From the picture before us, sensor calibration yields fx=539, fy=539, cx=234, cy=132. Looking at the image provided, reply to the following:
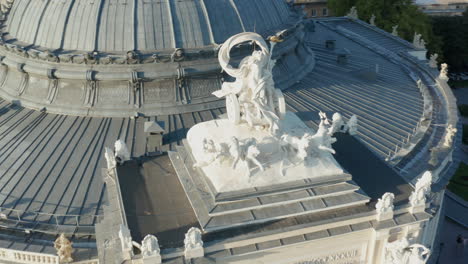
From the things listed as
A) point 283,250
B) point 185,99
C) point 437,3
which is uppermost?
point 437,3

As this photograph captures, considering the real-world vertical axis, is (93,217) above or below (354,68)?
below

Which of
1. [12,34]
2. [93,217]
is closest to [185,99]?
[93,217]

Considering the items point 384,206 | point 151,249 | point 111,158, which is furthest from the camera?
point 111,158

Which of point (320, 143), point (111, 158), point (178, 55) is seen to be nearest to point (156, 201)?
point (111, 158)

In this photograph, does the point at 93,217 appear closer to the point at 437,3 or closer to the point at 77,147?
the point at 77,147

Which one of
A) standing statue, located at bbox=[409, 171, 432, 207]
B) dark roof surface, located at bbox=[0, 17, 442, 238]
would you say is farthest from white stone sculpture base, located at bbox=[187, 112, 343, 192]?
standing statue, located at bbox=[409, 171, 432, 207]

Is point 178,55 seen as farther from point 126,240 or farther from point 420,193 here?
point 420,193

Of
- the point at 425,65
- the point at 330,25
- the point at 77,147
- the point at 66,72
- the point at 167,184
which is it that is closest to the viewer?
the point at 167,184
